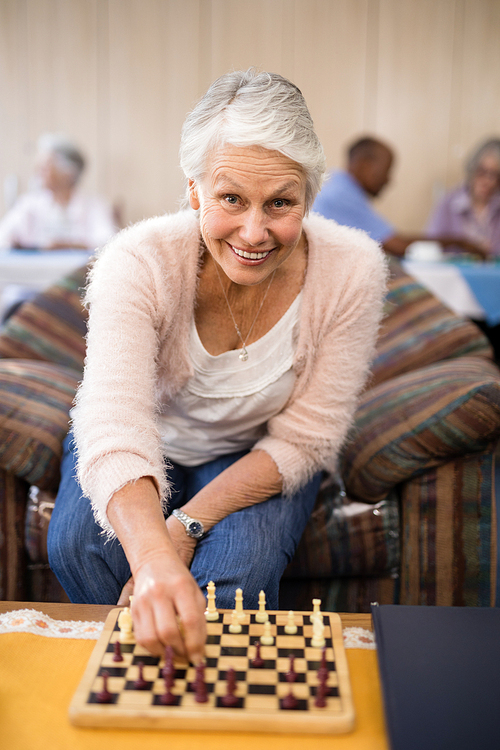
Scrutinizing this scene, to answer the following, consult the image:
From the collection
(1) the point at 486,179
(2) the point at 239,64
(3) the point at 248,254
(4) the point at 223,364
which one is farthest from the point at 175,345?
(2) the point at 239,64

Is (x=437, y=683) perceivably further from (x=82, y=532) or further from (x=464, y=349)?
(x=464, y=349)

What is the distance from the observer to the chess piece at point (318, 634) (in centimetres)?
89

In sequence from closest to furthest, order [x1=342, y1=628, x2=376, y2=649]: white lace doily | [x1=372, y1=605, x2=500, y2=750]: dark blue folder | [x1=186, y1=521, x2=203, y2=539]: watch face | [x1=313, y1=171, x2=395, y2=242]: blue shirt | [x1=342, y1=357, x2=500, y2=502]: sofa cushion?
[x1=372, y1=605, x2=500, y2=750]: dark blue folder
[x1=342, y1=628, x2=376, y2=649]: white lace doily
[x1=186, y1=521, x2=203, y2=539]: watch face
[x1=342, y1=357, x2=500, y2=502]: sofa cushion
[x1=313, y1=171, x2=395, y2=242]: blue shirt

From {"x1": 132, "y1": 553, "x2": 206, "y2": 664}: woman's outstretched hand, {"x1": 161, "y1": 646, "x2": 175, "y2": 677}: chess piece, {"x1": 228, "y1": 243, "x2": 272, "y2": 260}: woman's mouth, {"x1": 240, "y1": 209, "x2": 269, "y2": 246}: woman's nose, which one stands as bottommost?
{"x1": 161, "y1": 646, "x2": 175, "y2": 677}: chess piece

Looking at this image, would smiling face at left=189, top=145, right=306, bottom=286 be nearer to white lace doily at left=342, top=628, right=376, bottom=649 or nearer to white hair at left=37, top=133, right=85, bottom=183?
white lace doily at left=342, top=628, right=376, bottom=649

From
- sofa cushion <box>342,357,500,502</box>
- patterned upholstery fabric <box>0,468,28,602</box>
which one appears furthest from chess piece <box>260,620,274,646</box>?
patterned upholstery fabric <box>0,468,28,602</box>

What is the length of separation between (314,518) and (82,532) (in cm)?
53

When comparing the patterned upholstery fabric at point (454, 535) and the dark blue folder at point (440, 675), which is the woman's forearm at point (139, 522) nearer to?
the dark blue folder at point (440, 675)

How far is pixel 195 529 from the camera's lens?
3.97 ft

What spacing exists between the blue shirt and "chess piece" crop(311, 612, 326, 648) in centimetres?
275

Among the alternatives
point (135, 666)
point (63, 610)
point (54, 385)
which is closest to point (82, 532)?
point (63, 610)

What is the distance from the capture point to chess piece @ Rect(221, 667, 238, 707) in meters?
0.76

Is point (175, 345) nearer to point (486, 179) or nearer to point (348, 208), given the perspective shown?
point (348, 208)

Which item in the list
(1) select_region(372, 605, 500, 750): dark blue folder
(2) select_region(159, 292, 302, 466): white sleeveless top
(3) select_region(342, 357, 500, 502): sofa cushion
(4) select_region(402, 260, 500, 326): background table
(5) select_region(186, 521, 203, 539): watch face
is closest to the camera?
(1) select_region(372, 605, 500, 750): dark blue folder
